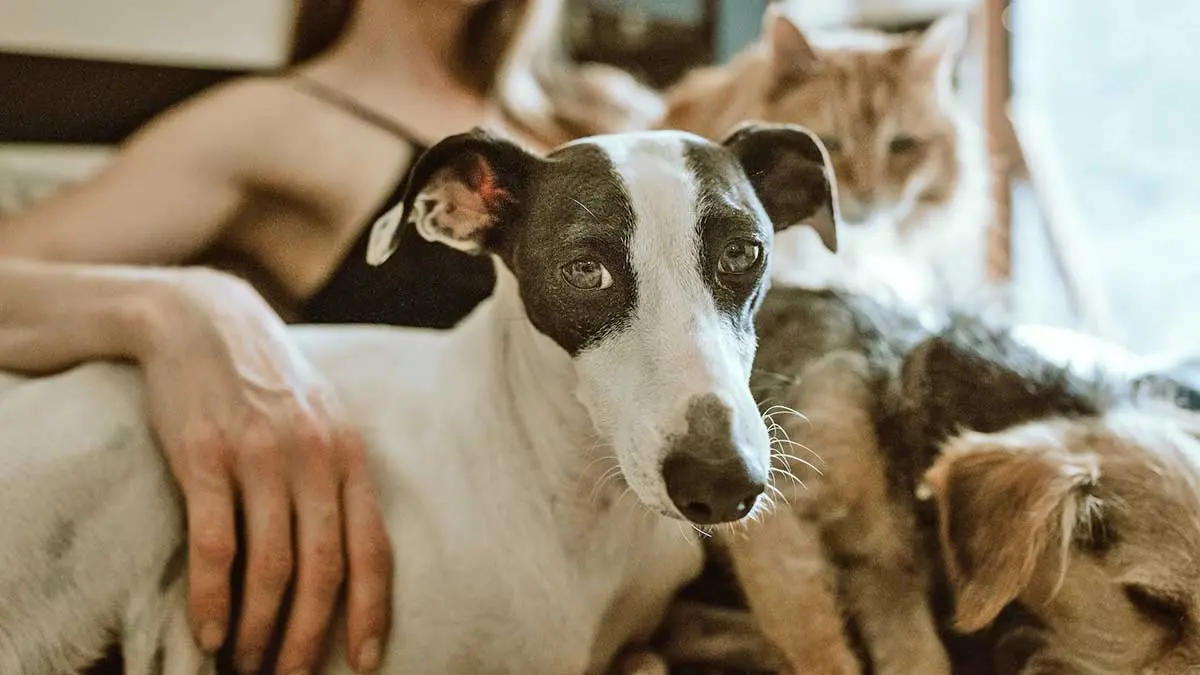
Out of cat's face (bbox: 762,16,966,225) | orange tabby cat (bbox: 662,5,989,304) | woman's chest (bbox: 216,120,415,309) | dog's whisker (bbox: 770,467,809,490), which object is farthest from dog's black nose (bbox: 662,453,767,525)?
cat's face (bbox: 762,16,966,225)

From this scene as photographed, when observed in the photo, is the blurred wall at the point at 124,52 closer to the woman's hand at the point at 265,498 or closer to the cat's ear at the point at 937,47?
the woman's hand at the point at 265,498

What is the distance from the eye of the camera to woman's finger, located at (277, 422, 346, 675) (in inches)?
31.6

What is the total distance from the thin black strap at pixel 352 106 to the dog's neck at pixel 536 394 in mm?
364

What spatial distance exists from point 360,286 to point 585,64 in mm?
986

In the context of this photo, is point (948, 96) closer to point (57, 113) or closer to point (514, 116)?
point (514, 116)

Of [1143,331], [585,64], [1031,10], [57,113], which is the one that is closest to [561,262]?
[57,113]

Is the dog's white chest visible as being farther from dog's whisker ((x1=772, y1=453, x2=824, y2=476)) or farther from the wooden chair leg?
the wooden chair leg

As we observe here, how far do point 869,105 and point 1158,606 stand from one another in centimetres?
72

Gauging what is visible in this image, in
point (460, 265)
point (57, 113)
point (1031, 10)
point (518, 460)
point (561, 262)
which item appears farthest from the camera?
point (1031, 10)

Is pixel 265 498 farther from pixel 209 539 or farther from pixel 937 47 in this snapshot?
pixel 937 47

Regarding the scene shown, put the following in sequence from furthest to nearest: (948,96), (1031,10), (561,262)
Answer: (1031,10) → (948,96) → (561,262)

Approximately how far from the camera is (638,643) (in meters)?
0.92

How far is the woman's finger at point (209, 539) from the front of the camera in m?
0.79

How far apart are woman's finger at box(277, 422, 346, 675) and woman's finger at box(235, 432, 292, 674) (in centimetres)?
1
